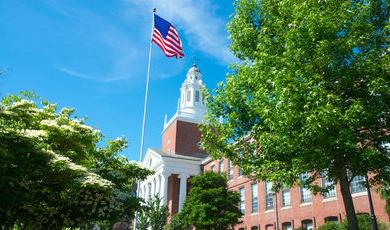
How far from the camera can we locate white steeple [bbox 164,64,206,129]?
217 ft

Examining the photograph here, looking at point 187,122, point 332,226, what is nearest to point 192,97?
point 187,122

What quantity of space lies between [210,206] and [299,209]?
7.90 metres

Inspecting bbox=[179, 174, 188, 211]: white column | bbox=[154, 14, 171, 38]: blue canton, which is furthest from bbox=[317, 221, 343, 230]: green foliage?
bbox=[179, 174, 188, 211]: white column

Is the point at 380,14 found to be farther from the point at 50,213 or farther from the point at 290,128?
the point at 50,213

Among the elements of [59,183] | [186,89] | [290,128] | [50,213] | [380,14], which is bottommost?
[50,213]

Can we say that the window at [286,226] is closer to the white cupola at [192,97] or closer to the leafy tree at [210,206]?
the leafy tree at [210,206]

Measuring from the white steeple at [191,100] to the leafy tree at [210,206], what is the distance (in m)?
32.8

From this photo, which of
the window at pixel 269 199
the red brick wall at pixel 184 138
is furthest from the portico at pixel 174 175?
the window at pixel 269 199

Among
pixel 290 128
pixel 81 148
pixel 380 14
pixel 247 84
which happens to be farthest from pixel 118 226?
pixel 380 14

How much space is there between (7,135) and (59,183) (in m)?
3.23

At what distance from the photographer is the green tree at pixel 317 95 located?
43.3 feet

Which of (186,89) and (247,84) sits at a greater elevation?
(186,89)

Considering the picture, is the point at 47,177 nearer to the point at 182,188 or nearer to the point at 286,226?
the point at 286,226

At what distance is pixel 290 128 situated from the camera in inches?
539
